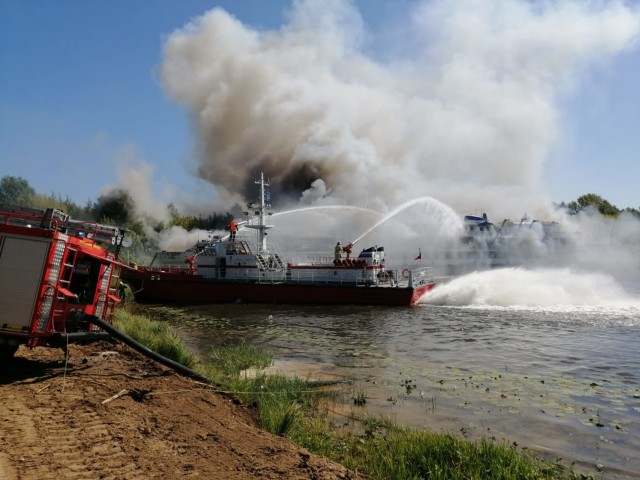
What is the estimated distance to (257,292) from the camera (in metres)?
29.0

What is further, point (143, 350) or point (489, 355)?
point (489, 355)

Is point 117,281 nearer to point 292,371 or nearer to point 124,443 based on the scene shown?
point 292,371

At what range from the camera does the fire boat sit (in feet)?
90.6

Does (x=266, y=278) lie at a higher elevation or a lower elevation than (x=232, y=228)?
lower

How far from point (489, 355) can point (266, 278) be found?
18631 millimetres

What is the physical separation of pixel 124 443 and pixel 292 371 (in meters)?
6.66

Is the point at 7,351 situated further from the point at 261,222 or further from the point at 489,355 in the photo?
the point at 261,222

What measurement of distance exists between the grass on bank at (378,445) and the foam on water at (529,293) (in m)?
19.3

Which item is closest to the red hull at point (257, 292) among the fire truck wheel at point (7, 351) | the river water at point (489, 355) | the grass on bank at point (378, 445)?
the river water at point (489, 355)

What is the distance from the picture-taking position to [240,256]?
100ft

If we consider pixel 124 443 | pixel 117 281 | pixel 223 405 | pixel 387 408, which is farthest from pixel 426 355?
pixel 124 443

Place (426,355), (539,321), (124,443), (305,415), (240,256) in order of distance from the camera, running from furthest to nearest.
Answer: (240,256) < (539,321) < (426,355) < (305,415) < (124,443)

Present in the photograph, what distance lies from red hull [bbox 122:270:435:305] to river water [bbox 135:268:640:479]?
3.66ft

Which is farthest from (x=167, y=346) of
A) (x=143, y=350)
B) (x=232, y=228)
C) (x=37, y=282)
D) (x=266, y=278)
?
(x=232, y=228)
